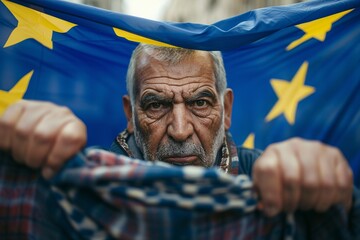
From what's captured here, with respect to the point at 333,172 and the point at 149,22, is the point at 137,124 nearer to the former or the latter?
the point at 149,22

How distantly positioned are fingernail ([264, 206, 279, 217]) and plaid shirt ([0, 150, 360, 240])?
0.04 meters

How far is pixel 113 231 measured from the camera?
102 centimetres

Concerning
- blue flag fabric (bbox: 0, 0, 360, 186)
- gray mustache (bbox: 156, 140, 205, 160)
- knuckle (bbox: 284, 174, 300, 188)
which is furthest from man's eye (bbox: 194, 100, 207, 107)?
knuckle (bbox: 284, 174, 300, 188)

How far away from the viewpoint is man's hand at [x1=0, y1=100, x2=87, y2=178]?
100 cm

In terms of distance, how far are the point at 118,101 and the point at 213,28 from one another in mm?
1012

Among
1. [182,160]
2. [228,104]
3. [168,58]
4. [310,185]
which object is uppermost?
[168,58]

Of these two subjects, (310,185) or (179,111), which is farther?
(179,111)

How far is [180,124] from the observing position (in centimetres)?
228

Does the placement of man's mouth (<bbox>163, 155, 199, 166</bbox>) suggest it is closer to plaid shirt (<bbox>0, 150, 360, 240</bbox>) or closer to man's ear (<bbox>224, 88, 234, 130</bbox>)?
man's ear (<bbox>224, 88, 234, 130</bbox>)

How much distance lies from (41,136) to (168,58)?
1.56 metres

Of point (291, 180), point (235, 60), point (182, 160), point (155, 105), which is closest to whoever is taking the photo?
point (291, 180)

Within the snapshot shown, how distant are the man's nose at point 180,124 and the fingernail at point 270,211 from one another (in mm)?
1258

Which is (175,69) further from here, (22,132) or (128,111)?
(22,132)

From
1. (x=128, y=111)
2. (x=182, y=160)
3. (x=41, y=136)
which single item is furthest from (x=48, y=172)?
(x=128, y=111)
